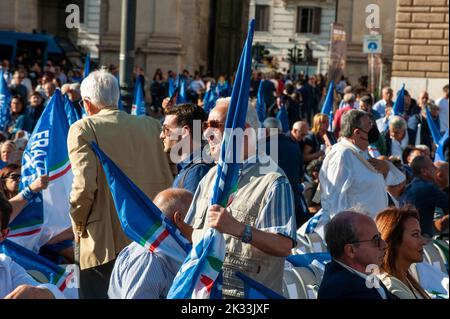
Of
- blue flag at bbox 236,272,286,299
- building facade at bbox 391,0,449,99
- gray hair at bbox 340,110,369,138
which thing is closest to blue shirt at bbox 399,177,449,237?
gray hair at bbox 340,110,369,138

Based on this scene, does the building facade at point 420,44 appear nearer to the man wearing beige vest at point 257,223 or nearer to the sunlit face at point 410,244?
the sunlit face at point 410,244

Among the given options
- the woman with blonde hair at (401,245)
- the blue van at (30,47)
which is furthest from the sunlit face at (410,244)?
the blue van at (30,47)

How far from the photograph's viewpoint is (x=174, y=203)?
16.4ft

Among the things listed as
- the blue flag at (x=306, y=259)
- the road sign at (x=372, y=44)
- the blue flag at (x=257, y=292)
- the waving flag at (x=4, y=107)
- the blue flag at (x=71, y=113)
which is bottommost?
the blue flag at (x=306, y=259)

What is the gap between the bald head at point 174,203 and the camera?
4.99 m

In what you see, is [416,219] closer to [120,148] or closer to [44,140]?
[120,148]

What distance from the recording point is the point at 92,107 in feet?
20.8

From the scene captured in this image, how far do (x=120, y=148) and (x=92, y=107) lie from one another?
0.33 m

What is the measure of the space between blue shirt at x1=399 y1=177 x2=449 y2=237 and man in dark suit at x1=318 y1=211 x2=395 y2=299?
4290 millimetres

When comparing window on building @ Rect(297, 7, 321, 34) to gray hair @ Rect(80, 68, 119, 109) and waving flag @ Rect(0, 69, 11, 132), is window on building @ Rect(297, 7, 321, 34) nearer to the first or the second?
waving flag @ Rect(0, 69, 11, 132)

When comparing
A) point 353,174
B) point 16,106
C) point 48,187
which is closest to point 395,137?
point 16,106

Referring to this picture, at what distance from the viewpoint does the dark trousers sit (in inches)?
238

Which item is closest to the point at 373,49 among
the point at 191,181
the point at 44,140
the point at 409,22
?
the point at 409,22

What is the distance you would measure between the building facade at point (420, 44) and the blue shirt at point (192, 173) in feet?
76.4
